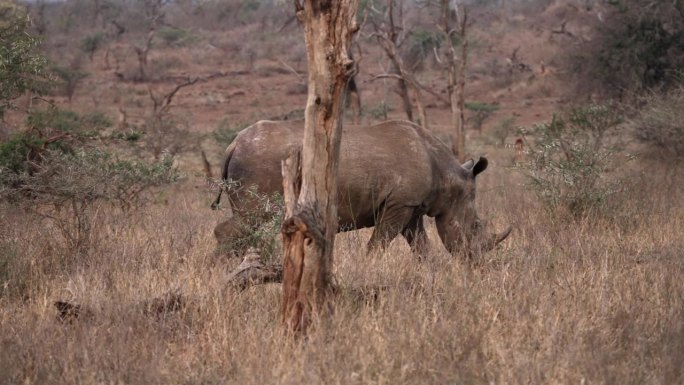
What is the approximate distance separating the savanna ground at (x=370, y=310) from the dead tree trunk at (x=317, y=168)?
0.21 m

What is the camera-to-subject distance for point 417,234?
7.74 meters

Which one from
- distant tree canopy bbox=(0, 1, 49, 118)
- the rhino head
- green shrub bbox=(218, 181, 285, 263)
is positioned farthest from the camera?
distant tree canopy bbox=(0, 1, 49, 118)

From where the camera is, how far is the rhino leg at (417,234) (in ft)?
25.4

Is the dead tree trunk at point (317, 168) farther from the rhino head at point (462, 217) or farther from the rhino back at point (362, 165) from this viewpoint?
the rhino head at point (462, 217)

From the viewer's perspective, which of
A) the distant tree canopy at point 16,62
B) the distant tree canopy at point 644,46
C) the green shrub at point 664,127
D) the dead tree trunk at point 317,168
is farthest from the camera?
the distant tree canopy at point 644,46

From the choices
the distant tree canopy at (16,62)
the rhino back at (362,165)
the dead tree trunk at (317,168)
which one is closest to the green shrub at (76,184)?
the distant tree canopy at (16,62)

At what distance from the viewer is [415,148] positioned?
7.61m

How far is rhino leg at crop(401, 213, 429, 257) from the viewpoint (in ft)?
25.4

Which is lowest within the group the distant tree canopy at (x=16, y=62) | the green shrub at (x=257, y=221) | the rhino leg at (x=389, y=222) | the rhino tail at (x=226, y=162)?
the rhino leg at (x=389, y=222)

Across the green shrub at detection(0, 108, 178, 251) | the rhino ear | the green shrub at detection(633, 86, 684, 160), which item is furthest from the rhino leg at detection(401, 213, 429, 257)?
the green shrub at detection(633, 86, 684, 160)

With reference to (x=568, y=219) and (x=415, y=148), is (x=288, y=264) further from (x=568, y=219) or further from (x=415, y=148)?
(x=568, y=219)

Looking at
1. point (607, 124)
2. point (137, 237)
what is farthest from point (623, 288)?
point (607, 124)

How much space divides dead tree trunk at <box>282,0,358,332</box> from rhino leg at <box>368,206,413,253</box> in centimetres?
246

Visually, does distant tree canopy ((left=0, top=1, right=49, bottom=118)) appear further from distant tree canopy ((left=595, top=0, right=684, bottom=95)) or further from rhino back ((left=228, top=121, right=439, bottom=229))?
distant tree canopy ((left=595, top=0, right=684, bottom=95))
